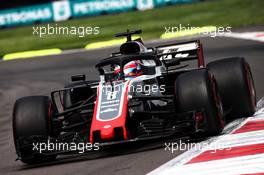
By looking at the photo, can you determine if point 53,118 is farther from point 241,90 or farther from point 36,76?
point 36,76

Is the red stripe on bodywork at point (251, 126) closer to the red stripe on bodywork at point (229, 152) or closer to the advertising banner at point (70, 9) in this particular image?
the red stripe on bodywork at point (229, 152)

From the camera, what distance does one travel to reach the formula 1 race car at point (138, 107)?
9.95 meters

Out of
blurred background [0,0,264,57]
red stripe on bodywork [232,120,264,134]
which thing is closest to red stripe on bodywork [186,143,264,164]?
red stripe on bodywork [232,120,264,134]

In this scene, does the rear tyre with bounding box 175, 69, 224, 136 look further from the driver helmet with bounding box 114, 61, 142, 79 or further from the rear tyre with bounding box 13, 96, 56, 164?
the rear tyre with bounding box 13, 96, 56, 164

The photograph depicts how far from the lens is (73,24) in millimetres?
34000

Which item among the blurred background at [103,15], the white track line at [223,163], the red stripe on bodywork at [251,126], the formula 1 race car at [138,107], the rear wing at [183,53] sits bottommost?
the white track line at [223,163]

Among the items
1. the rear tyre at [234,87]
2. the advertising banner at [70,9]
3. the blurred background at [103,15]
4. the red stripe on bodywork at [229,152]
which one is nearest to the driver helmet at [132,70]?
the rear tyre at [234,87]

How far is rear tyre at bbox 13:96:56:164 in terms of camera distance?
10.2m

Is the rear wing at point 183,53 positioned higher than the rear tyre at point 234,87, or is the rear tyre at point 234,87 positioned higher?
the rear wing at point 183,53

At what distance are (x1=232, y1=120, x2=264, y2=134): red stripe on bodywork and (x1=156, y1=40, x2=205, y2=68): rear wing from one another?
2.04 meters

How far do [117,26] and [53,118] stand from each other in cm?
2229

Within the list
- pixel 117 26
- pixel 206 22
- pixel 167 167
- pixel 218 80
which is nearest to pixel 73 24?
pixel 117 26

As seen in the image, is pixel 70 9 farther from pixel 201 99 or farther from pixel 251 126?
pixel 201 99

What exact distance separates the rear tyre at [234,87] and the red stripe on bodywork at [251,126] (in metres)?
0.42
